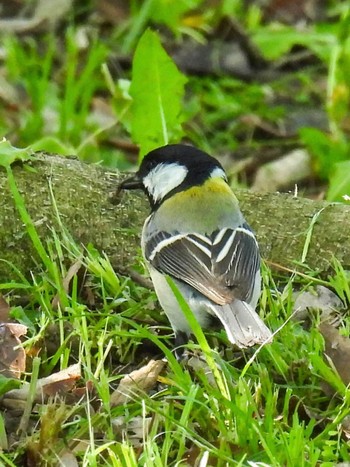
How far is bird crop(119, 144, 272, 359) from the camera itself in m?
3.16

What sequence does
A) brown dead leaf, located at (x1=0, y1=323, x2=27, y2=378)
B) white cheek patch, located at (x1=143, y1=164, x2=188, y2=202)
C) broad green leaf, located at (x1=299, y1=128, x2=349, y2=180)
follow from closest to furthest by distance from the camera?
1. brown dead leaf, located at (x1=0, y1=323, x2=27, y2=378)
2. white cheek patch, located at (x1=143, y1=164, x2=188, y2=202)
3. broad green leaf, located at (x1=299, y1=128, x2=349, y2=180)

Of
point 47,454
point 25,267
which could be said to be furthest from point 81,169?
point 47,454

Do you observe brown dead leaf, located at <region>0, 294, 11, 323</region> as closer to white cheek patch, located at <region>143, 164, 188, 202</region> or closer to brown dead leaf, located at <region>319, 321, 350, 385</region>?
white cheek patch, located at <region>143, 164, 188, 202</region>

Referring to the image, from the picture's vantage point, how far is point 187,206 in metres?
3.62

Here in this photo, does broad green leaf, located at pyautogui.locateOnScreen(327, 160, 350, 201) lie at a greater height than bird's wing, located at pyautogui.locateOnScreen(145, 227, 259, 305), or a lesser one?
lesser

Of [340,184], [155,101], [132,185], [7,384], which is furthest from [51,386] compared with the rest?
[340,184]

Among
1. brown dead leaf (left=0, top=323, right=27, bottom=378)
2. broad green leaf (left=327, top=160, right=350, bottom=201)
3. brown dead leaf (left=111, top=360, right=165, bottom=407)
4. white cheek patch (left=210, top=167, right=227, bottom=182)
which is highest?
white cheek patch (left=210, top=167, right=227, bottom=182)

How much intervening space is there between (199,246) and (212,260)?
0.30 ft

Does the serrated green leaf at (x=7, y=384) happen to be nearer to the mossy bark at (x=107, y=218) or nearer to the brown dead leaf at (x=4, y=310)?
the brown dead leaf at (x=4, y=310)

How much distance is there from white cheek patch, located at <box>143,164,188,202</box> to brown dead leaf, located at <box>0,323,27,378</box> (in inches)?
34.5

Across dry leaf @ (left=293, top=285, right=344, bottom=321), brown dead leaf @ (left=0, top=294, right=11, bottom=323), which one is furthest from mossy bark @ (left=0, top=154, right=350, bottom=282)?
brown dead leaf @ (left=0, top=294, right=11, bottom=323)

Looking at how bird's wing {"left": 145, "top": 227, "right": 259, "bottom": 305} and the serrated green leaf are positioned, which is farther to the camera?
bird's wing {"left": 145, "top": 227, "right": 259, "bottom": 305}

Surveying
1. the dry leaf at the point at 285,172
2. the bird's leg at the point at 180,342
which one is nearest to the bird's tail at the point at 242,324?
the bird's leg at the point at 180,342

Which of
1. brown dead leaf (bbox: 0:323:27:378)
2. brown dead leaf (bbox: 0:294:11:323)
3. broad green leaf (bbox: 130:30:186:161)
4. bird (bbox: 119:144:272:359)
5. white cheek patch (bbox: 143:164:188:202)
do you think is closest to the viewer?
brown dead leaf (bbox: 0:323:27:378)
